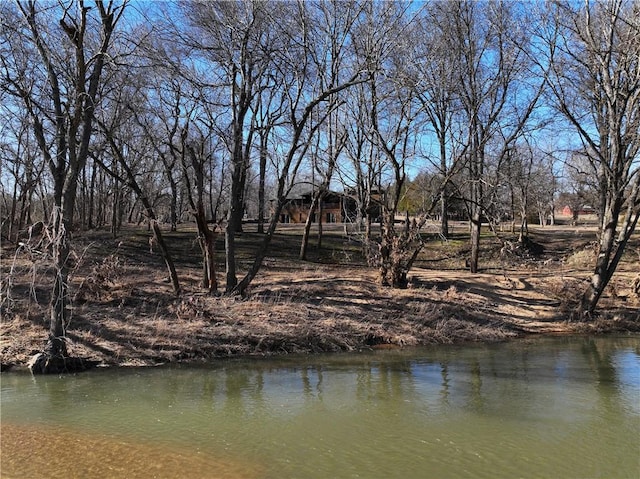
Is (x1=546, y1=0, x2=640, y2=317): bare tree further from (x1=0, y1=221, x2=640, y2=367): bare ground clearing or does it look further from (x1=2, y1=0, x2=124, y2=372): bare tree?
(x1=2, y1=0, x2=124, y2=372): bare tree

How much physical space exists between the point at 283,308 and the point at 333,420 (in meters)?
8.29

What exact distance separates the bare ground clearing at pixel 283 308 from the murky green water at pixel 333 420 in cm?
146

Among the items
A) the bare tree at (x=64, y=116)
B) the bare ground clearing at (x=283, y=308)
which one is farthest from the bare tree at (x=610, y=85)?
the bare tree at (x=64, y=116)

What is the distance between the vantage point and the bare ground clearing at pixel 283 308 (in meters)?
14.0

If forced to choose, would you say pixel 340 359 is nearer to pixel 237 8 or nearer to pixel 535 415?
pixel 535 415

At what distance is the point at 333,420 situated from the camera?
8.90 meters

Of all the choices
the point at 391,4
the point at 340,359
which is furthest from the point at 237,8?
the point at 340,359

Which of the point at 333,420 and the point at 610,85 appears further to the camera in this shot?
the point at 610,85

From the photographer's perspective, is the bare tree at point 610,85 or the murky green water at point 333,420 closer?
the murky green water at point 333,420

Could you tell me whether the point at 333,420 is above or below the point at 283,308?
below

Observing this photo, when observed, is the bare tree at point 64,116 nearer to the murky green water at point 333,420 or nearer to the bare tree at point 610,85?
the murky green water at point 333,420

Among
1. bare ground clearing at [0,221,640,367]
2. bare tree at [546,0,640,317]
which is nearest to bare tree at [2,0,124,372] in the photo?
bare ground clearing at [0,221,640,367]

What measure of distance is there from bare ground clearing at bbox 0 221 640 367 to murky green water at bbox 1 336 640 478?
4.80 ft

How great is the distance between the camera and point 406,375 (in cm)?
1225
